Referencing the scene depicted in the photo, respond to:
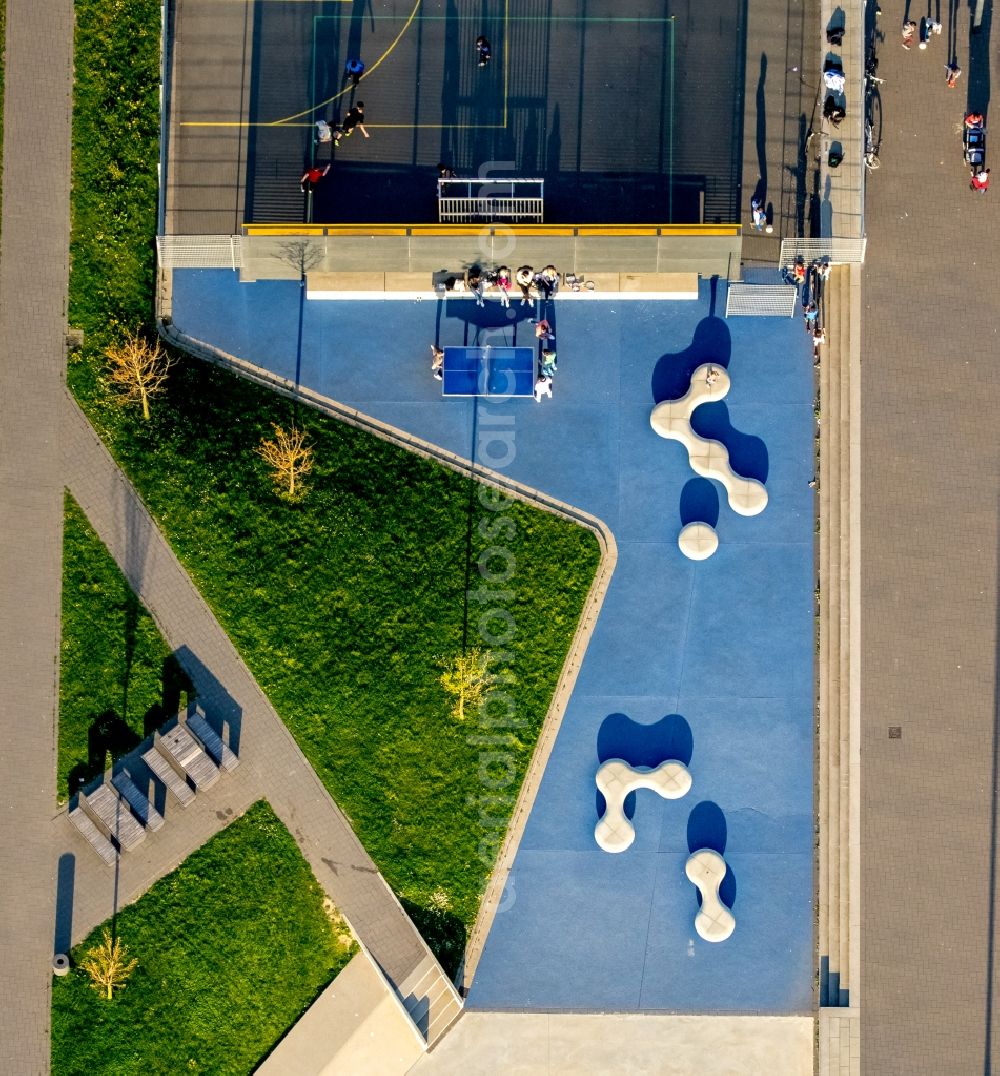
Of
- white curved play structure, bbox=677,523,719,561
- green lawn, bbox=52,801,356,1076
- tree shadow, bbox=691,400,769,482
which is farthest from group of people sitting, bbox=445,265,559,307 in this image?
green lawn, bbox=52,801,356,1076

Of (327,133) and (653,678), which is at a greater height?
(327,133)

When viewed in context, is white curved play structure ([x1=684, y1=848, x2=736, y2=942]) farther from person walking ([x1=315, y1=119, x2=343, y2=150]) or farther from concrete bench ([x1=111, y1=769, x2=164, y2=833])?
person walking ([x1=315, y1=119, x2=343, y2=150])

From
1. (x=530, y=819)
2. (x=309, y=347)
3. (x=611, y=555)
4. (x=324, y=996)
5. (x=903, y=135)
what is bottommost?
(x=324, y=996)

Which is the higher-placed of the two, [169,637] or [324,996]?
[169,637]

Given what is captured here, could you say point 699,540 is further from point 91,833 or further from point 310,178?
point 91,833

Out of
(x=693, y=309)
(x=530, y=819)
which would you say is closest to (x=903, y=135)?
(x=693, y=309)

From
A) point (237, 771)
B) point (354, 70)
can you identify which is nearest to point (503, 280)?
point (354, 70)

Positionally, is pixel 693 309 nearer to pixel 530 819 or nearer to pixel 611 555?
pixel 611 555

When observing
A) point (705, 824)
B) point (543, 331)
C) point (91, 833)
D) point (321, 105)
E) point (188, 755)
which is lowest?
point (91, 833)
